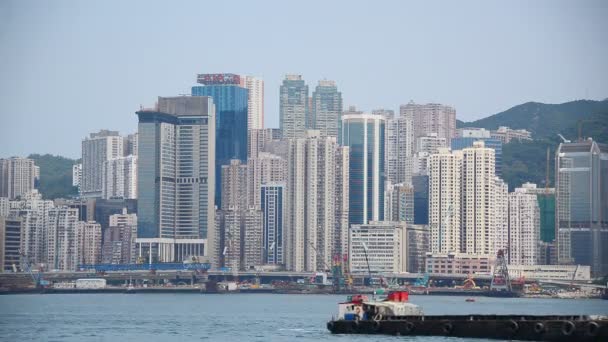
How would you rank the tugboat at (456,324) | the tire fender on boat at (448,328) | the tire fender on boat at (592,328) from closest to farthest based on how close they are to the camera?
the tire fender on boat at (592,328)
the tugboat at (456,324)
the tire fender on boat at (448,328)

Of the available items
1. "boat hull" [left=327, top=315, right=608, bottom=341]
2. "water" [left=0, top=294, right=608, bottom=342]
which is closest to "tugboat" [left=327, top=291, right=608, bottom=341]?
"boat hull" [left=327, top=315, right=608, bottom=341]

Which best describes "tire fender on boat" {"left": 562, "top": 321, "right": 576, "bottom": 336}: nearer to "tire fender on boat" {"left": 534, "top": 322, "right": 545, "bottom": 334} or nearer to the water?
"tire fender on boat" {"left": 534, "top": 322, "right": 545, "bottom": 334}

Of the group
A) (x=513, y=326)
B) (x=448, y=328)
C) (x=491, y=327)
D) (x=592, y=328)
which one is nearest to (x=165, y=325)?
(x=448, y=328)

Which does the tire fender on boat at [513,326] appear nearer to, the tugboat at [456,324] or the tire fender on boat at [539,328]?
the tugboat at [456,324]

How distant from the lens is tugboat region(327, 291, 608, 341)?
76.7 meters

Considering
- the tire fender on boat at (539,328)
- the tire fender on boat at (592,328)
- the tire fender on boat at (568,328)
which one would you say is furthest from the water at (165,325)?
the tire fender on boat at (592,328)

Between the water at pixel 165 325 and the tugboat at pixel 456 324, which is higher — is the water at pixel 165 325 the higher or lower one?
the lower one

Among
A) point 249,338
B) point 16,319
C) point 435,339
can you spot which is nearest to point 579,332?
point 435,339

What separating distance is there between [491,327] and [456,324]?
9.21 feet

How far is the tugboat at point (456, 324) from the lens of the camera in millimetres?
76688

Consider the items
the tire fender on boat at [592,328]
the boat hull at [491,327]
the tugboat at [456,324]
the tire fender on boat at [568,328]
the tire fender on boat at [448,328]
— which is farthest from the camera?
→ the tire fender on boat at [448,328]

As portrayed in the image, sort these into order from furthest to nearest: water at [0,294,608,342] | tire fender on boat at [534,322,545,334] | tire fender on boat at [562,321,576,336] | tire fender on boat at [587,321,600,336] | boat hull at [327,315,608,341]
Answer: water at [0,294,608,342] < tire fender on boat at [534,322,545,334] < tire fender on boat at [562,321,576,336] < boat hull at [327,315,608,341] < tire fender on boat at [587,321,600,336]

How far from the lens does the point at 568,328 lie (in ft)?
252

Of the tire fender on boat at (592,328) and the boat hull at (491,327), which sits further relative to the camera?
the boat hull at (491,327)
